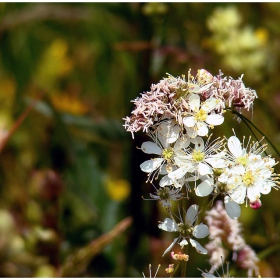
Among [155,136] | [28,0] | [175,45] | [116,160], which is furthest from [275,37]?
[155,136]

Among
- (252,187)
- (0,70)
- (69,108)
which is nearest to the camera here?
(252,187)

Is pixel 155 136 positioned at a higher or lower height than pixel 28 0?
lower

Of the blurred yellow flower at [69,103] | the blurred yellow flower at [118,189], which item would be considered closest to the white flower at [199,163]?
the blurred yellow flower at [118,189]

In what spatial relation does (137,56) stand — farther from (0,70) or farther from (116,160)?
(0,70)

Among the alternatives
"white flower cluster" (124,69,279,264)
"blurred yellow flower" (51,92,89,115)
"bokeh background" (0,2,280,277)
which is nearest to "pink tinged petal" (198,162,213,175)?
"white flower cluster" (124,69,279,264)

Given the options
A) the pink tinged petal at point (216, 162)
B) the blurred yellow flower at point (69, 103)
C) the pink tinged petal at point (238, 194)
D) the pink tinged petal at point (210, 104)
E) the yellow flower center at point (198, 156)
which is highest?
the blurred yellow flower at point (69, 103)

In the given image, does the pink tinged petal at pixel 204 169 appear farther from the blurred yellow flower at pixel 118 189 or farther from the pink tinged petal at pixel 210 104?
the blurred yellow flower at pixel 118 189
